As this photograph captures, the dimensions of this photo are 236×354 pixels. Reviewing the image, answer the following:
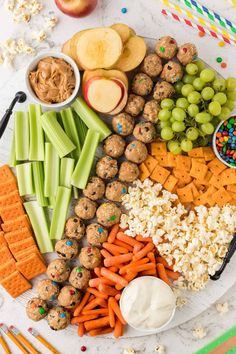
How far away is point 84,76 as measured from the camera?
2428 millimetres

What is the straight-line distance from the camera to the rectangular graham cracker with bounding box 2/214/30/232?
2537 mm

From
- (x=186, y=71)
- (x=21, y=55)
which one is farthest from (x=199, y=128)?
(x=21, y=55)

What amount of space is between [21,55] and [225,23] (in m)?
1.07

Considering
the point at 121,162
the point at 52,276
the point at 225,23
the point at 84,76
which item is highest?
the point at 84,76

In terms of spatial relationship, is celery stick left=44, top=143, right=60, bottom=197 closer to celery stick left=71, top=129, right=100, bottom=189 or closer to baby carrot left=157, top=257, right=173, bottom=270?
celery stick left=71, top=129, right=100, bottom=189

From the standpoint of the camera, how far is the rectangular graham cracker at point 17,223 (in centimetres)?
254

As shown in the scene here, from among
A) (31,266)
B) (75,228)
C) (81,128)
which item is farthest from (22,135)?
(31,266)

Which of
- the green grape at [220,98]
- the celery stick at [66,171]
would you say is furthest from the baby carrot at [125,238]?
the green grape at [220,98]

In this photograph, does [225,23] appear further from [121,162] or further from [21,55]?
[21,55]

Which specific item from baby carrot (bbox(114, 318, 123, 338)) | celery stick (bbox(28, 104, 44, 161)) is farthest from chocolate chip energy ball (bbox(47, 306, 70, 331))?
celery stick (bbox(28, 104, 44, 161))

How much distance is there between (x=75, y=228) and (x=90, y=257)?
0.52ft

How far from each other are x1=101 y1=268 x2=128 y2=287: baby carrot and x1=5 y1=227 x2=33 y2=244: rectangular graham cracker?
42 centimetres

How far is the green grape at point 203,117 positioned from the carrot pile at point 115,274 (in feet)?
2.07

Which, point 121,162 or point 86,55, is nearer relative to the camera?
point 86,55
